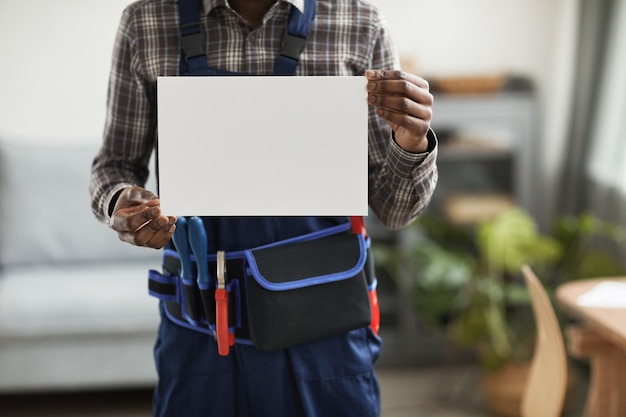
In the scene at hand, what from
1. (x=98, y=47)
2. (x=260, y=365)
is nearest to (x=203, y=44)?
(x=260, y=365)

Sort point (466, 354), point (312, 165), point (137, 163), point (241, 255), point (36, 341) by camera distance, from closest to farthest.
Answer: point (312, 165)
point (241, 255)
point (137, 163)
point (36, 341)
point (466, 354)

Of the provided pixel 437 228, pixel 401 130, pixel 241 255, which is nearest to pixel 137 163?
pixel 241 255

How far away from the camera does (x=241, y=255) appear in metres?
1.21

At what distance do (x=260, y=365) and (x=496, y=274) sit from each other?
6.47 feet

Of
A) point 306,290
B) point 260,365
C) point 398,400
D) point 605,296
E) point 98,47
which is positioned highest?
point 98,47

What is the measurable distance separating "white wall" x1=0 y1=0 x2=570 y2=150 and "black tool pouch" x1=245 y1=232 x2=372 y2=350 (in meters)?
2.22

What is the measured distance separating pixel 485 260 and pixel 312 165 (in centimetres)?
207

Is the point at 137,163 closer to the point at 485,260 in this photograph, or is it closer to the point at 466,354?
the point at 485,260

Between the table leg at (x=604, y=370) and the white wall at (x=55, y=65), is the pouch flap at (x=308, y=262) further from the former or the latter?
the white wall at (x=55, y=65)

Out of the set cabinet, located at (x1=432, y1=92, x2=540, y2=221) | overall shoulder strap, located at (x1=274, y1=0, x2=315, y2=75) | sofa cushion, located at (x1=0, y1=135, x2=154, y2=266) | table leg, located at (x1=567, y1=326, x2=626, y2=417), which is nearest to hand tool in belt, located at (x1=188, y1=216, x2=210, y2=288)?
overall shoulder strap, located at (x1=274, y1=0, x2=315, y2=75)

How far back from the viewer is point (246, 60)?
1223mm

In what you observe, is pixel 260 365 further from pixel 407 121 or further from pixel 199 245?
pixel 407 121

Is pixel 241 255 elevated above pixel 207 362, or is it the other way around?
pixel 241 255

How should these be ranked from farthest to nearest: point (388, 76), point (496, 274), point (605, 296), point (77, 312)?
point (496, 274) → point (77, 312) → point (605, 296) → point (388, 76)
